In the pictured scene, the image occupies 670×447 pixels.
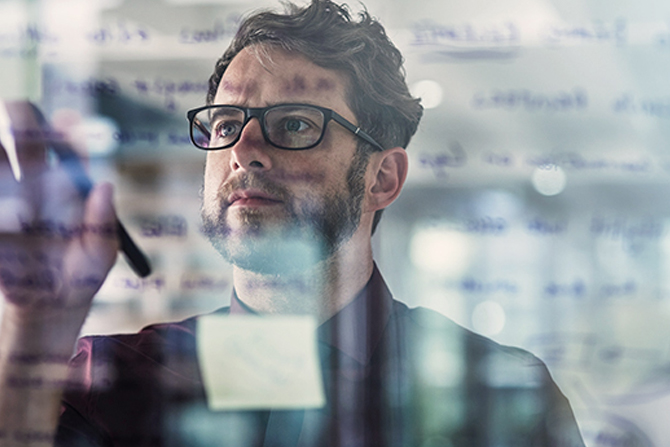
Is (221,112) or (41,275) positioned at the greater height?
(221,112)

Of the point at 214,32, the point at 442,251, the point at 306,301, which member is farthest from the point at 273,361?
the point at 214,32

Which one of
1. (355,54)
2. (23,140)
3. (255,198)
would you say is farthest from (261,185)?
(23,140)

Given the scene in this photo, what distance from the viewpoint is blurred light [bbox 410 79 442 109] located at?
0.42m

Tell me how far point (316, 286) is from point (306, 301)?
14 mm

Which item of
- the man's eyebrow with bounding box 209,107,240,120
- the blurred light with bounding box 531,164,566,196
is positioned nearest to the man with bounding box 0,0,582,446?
the man's eyebrow with bounding box 209,107,240,120

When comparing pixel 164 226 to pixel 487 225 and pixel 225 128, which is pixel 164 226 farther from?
pixel 487 225

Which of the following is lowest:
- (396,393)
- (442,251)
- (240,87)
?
(396,393)

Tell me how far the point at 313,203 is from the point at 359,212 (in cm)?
4

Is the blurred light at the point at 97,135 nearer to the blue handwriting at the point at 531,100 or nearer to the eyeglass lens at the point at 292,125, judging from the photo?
the eyeglass lens at the point at 292,125

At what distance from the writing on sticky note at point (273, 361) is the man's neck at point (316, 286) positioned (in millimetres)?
11

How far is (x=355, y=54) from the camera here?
41 cm

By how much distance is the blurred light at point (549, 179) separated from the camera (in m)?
0.41

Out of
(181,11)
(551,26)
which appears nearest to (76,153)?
(181,11)

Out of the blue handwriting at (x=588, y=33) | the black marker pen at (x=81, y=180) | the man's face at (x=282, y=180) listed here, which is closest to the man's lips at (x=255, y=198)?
the man's face at (x=282, y=180)
